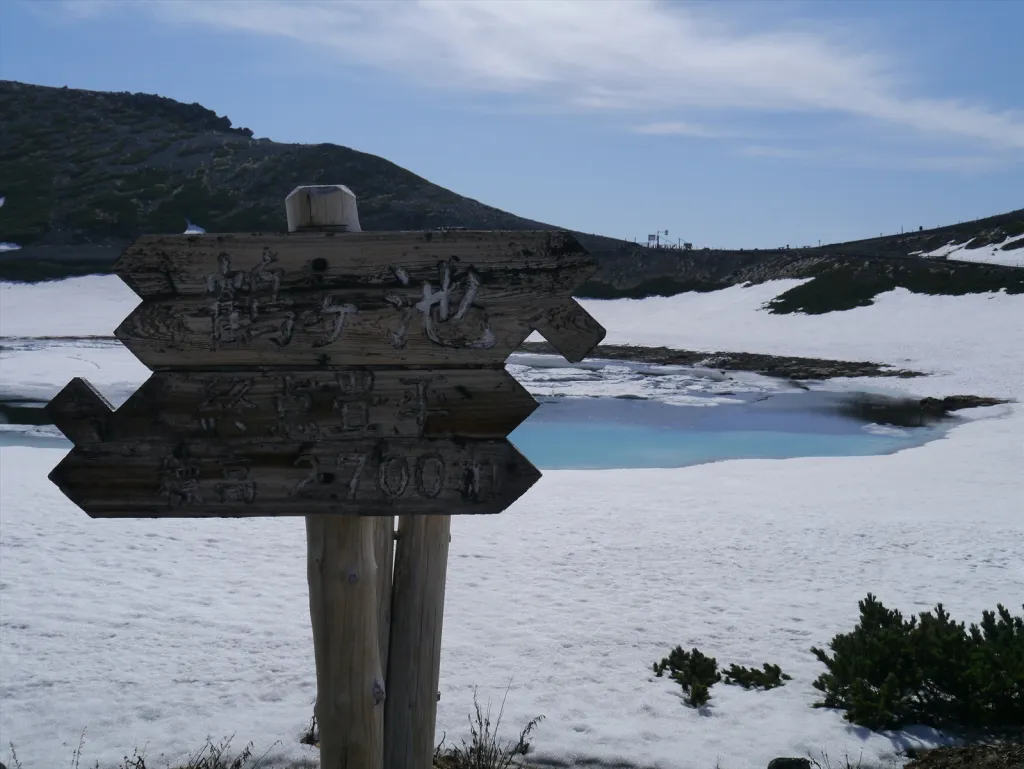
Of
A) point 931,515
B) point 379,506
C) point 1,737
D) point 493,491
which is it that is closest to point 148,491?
point 379,506

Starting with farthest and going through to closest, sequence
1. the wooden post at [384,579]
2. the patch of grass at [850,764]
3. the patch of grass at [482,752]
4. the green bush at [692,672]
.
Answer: the green bush at [692,672]
the patch of grass at [850,764]
the patch of grass at [482,752]
the wooden post at [384,579]

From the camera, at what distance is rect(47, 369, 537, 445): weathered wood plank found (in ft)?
8.39

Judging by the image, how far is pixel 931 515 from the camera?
1077 centimetres

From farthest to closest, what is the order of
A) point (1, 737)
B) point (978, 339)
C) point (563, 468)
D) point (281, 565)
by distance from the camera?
point (978, 339), point (563, 468), point (281, 565), point (1, 737)

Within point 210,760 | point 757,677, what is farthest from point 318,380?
point 757,677

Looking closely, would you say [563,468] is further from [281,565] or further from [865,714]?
[865,714]

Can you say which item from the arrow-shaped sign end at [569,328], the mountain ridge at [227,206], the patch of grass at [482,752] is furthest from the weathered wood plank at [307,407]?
the mountain ridge at [227,206]

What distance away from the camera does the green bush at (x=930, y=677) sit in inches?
189

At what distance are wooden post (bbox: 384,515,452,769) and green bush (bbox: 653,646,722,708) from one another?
2510 millimetres

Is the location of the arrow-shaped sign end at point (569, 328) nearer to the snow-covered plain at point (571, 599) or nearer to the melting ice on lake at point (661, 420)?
the snow-covered plain at point (571, 599)

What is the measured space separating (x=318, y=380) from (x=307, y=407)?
83 mm

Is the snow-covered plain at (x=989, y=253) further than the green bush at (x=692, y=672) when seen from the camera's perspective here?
Yes

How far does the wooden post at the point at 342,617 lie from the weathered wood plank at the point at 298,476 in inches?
8.2

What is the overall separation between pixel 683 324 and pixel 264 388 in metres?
47.0
